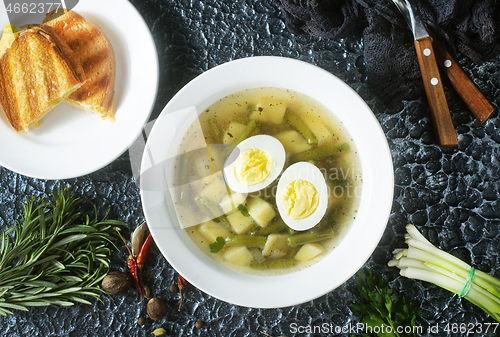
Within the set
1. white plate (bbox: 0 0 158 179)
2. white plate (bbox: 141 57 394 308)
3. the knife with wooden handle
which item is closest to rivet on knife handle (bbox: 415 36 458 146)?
the knife with wooden handle

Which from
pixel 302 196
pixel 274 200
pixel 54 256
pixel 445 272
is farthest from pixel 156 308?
pixel 445 272

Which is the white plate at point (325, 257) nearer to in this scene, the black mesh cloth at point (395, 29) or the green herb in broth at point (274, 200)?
the green herb in broth at point (274, 200)

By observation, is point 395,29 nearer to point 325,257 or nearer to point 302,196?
point 302,196

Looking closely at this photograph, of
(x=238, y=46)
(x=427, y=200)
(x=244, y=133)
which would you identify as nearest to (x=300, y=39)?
(x=238, y=46)

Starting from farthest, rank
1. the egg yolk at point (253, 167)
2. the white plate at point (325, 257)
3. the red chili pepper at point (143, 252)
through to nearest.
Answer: the red chili pepper at point (143, 252), the egg yolk at point (253, 167), the white plate at point (325, 257)

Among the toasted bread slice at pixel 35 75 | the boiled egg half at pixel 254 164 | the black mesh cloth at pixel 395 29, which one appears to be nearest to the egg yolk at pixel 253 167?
the boiled egg half at pixel 254 164

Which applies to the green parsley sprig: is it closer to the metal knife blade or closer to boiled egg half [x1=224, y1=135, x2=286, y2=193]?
boiled egg half [x1=224, y1=135, x2=286, y2=193]
